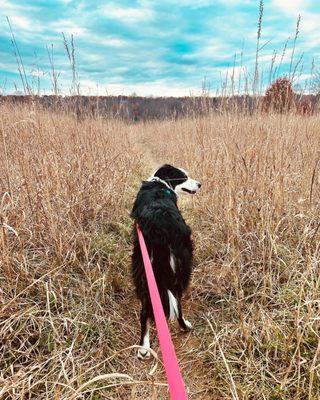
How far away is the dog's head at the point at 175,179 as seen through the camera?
281 centimetres

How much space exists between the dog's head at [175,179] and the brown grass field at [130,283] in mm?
316

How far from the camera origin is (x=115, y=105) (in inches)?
221

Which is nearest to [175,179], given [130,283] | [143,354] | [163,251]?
[130,283]

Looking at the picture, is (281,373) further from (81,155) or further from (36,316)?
(81,155)

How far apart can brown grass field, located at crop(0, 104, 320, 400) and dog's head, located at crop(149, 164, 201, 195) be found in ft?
1.04

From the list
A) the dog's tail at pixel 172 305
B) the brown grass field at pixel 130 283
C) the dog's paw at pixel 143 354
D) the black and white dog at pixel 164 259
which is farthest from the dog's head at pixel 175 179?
the dog's paw at pixel 143 354

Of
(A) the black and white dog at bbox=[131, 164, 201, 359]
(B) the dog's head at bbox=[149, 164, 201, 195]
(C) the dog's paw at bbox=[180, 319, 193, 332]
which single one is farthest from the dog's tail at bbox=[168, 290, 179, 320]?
(B) the dog's head at bbox=[149, 164, 201, 195]

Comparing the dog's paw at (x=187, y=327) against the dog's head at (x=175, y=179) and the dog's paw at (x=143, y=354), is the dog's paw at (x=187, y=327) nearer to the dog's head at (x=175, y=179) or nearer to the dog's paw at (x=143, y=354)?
the dog's paw at (x=143, y=354)

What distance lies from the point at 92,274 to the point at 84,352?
62cm

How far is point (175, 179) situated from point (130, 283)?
3.53 feet

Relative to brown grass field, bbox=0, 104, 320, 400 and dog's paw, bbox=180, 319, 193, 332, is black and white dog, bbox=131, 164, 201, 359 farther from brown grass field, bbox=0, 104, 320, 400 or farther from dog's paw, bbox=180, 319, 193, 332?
brown grass field, bbox=0, 104, 320, 400

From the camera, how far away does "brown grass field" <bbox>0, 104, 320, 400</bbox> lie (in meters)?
1.44

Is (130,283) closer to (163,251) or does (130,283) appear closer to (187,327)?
(187,327)

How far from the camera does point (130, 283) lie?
2457mm
